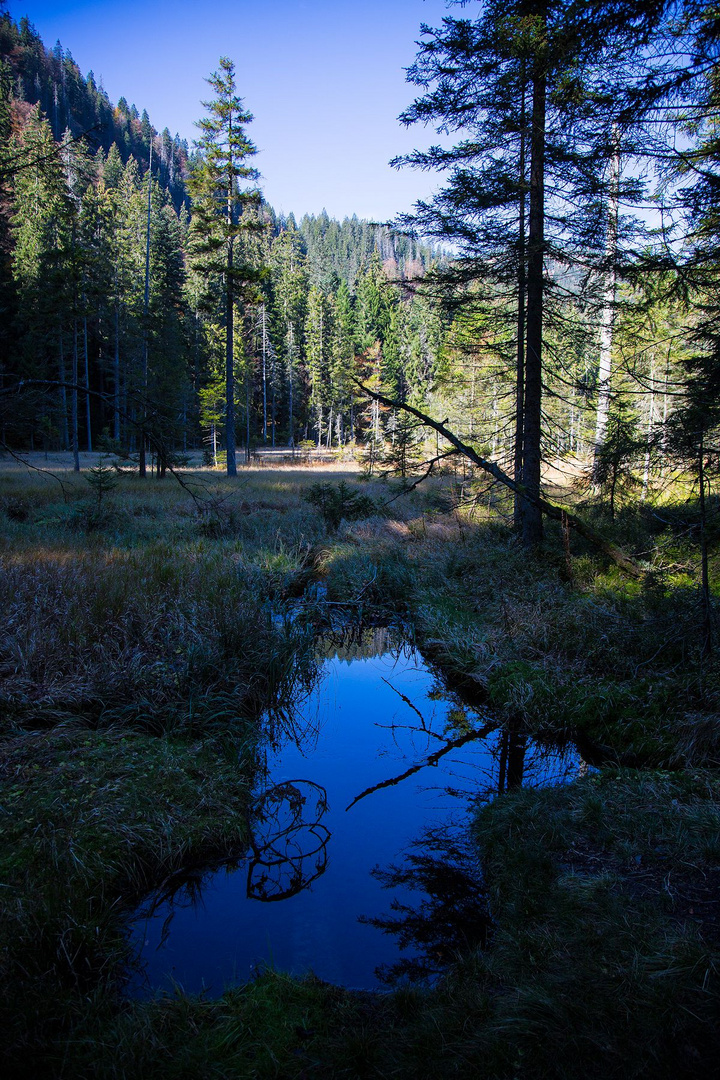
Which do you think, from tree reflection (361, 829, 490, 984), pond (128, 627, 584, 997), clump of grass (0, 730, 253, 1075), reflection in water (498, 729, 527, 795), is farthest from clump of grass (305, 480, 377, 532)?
tree reflection (361, 829, 490, 984)

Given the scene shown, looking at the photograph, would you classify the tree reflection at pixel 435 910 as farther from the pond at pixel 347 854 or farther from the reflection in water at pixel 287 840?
the reflection in water at pixel 287 840

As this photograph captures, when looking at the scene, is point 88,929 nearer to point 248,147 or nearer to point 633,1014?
point 633,1014

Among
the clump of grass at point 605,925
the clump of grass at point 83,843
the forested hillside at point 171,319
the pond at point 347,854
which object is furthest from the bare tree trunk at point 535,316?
the forested hillside at point 171,319

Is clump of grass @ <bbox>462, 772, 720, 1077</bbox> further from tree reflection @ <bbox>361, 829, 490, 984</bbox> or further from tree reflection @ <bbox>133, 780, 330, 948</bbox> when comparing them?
tree reflection @ <bbox>133, 780, 330, 948</bbox>

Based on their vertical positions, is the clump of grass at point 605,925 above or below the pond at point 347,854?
above

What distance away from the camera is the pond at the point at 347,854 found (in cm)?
316

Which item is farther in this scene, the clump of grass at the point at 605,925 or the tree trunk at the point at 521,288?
the tree trunk at the point at 521,288

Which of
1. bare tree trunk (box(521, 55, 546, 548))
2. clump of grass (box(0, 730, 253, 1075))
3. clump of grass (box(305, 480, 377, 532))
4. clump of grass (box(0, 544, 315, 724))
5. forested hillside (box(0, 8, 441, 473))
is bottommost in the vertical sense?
clump of grass (box(0, 730, 253, 1075))

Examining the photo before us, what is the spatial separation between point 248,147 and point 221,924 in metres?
29.0

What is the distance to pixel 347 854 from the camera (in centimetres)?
408

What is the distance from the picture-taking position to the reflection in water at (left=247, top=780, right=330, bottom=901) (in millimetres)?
3764

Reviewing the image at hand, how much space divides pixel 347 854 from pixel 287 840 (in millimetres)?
459

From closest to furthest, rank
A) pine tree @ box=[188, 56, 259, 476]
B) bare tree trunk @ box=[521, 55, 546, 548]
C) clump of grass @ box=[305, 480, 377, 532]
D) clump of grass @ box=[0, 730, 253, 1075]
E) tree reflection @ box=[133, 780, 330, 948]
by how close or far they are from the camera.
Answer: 1. clump of grass @ box=[0, 730, 253, 1075]
2. tree reflection @ box=[133, 780, 330, 948]
3. bare tree trunk @ box=[521, 55, 546, 548]
4. clump of grass @ box=[305, 480, 377, 532]
5. pine tree @ box=[188, 56, 259, 476]

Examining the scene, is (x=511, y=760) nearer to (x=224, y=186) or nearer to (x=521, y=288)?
(x=521, y=288)
